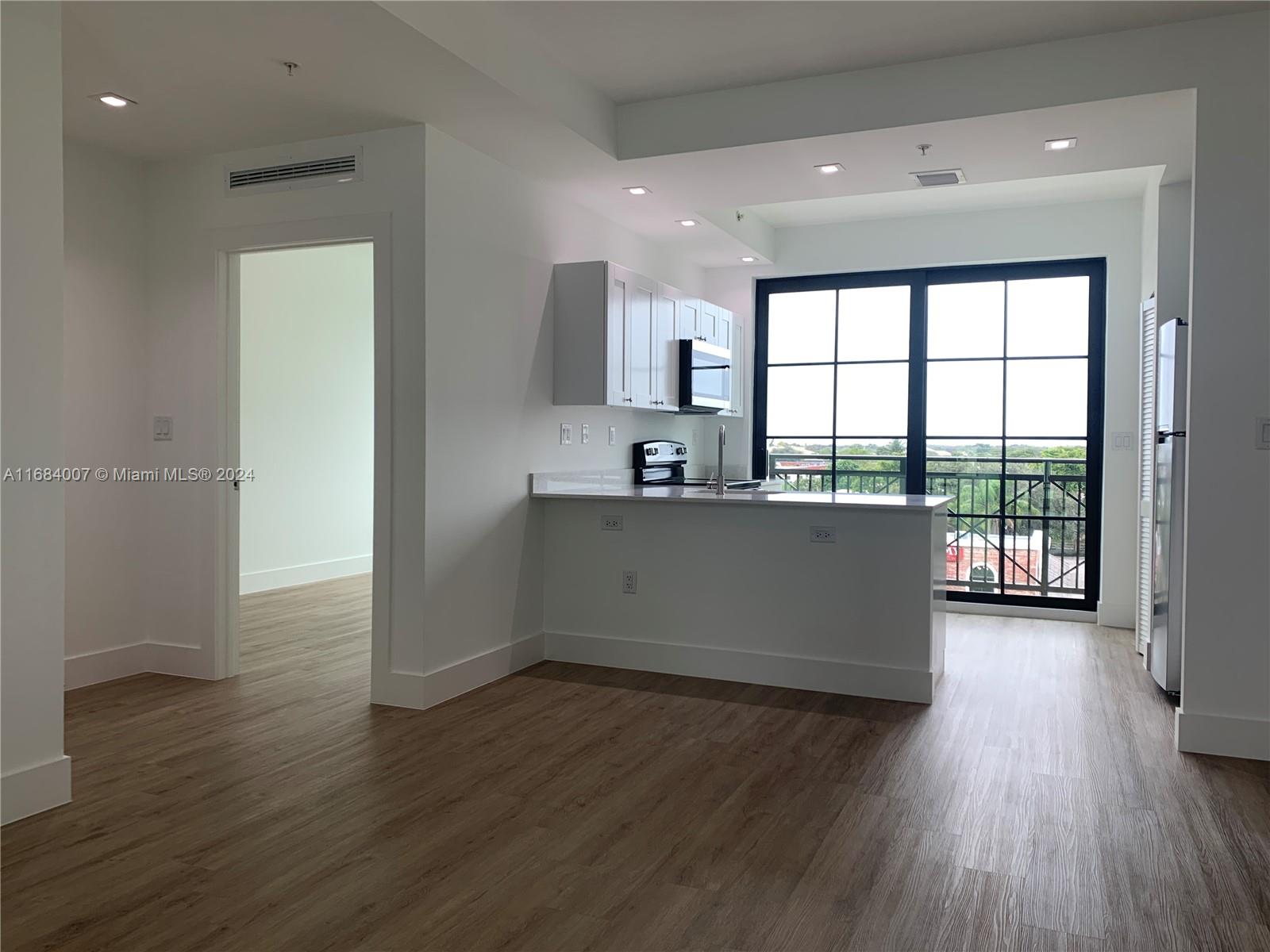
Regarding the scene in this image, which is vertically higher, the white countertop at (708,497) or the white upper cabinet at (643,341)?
the white upper cabinet at (643,341)

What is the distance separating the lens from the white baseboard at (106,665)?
13.7ft

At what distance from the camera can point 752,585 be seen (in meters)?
4.41

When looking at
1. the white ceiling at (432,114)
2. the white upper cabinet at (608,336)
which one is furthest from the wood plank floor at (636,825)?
the white ceiling at (432,114)

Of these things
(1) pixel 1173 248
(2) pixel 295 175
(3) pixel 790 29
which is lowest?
(1) pixel 1173 248

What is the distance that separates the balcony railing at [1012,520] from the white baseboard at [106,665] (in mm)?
4804

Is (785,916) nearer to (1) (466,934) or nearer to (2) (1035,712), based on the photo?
(1) (466,934)

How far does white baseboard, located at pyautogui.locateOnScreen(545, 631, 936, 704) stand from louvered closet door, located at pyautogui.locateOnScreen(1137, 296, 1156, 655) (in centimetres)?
141

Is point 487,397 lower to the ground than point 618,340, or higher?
lower

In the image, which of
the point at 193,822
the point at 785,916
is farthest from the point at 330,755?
the point at 785,916

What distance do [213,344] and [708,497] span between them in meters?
2.45

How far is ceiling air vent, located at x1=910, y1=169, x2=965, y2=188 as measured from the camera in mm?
4340

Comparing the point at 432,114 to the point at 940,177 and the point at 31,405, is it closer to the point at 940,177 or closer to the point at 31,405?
the point at 31,405

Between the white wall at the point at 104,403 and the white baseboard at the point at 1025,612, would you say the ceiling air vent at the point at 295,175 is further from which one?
the white baseboard at the point at 1025,612

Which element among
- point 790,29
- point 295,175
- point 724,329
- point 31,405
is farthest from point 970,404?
point 31,405
